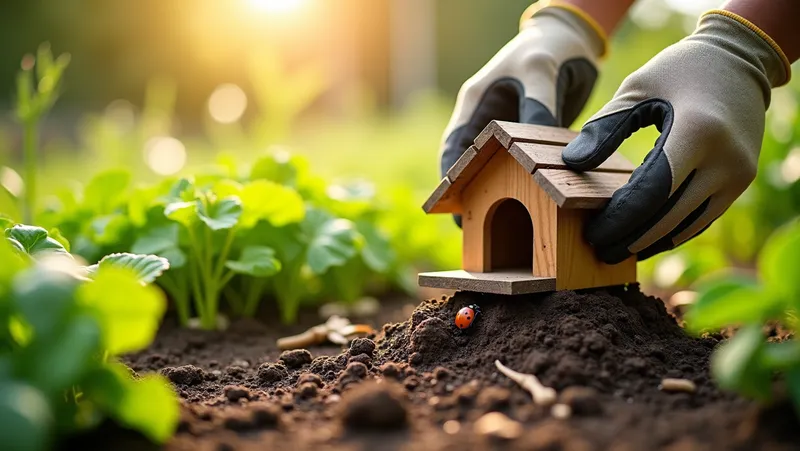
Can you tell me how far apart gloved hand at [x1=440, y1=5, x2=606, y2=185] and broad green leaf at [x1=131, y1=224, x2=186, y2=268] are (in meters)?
1.05

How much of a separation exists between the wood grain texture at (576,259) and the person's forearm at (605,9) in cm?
99

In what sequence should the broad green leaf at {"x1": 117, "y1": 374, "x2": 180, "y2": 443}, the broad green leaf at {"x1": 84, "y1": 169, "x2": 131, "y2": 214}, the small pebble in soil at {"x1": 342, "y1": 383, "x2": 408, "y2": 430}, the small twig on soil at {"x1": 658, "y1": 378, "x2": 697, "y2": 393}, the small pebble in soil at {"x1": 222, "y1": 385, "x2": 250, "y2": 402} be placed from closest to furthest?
the broad green leaf at {"x1": 117, "y1": 374, "x2": 180, "y2": 443} → the small pebble in soil at {"x1": 342, "y1": 383, "x2": 408, "y2": 430} → the small twig on soil at {"x1": 658, "y1": 378, "x2": 697, "y2": 393} → the small pebble in soil at {"x1": 222, "y1": 385, "x2": 250, "y2": 402} → the broad green leaf at {"x1": 84, "y1": 169, "x2": 131, "y2": 214}

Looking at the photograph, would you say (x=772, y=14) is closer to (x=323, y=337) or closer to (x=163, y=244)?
(x=323, y=337)

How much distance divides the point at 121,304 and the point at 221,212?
127cm

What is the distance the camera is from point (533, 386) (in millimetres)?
1529

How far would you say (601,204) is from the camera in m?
1.98

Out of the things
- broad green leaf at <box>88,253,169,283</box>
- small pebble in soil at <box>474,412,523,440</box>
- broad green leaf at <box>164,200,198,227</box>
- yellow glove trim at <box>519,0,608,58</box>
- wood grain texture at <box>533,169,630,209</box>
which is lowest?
small pebble in soil at <box>474,412,523,440</box>

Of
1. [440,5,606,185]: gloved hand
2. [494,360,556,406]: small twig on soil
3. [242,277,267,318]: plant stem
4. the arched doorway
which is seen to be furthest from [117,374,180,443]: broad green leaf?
[242,277,267,318]: plant stem

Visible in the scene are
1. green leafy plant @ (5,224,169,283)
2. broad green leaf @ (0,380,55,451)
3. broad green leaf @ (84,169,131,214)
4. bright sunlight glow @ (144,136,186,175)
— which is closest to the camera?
broad green leaf @ (0,380,55,451)

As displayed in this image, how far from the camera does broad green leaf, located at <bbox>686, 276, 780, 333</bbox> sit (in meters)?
1.19

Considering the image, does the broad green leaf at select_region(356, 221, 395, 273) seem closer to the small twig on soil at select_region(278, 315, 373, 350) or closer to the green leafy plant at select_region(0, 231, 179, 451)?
the small twig on soil at select_region(278, 315, 373, 350)

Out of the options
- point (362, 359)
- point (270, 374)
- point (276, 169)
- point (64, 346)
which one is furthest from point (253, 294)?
point (64, 346)

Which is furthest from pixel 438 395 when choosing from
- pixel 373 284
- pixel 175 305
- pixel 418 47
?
pixel 418 47

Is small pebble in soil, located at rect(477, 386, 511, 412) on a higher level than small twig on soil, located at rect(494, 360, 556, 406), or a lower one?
lower
